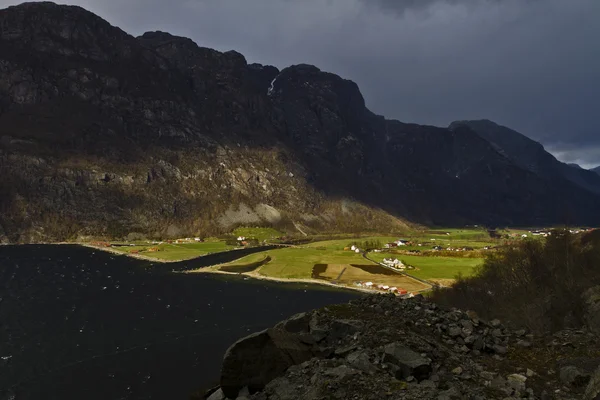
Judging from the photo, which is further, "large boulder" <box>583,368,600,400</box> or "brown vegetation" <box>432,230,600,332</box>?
"brown vegetation" <box>432,230,600,332</box>

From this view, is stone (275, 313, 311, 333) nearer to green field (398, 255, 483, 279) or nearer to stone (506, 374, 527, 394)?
stone (506, 374, 527, 394)

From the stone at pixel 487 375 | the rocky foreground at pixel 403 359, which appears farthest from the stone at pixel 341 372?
the stone at pixel 487 375

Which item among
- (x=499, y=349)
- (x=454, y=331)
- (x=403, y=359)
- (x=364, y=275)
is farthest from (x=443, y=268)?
(x=403, y=359)

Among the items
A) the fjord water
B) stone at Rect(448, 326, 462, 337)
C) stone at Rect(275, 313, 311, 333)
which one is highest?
stone at Rect(448, 326, 462, 337)

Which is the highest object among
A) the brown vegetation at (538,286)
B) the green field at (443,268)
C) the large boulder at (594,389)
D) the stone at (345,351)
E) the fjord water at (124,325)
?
the large boulder at (594,389)

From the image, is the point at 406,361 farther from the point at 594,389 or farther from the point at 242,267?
the point at 242,267

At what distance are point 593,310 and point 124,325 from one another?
86749 mm

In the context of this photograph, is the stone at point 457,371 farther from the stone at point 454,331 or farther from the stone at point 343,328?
the stone at point 343,328

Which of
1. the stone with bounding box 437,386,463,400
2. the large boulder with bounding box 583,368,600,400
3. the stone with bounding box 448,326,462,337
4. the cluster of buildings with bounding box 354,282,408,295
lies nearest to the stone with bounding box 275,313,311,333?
the stone with bounding box 448,326,462,337

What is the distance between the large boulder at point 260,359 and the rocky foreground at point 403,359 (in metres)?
0.05

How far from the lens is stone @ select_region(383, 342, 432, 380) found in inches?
687

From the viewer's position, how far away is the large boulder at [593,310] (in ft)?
99.6

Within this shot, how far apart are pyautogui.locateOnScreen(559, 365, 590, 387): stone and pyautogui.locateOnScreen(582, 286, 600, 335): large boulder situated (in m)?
12.8

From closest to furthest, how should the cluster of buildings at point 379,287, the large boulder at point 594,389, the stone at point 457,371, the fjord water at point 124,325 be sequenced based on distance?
the large boulder at point 594,389 < the stone at point 457,371 < the fjord water at point 124,325 < the cluster of buildings at point 379,287
